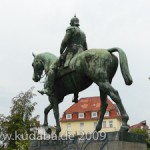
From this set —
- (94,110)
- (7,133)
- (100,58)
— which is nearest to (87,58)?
(100,58)

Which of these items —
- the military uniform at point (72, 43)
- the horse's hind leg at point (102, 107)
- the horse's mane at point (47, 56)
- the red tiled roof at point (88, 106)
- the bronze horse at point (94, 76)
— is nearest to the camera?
the bronze horse at point (94, 76)

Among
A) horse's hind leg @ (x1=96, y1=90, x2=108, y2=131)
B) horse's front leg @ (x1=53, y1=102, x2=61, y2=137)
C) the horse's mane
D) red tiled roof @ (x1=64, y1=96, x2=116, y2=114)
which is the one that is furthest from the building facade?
horse's hind leg @ (x1=96, y1=90, x2=108, y2=131)

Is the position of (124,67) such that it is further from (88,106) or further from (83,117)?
(83,117)

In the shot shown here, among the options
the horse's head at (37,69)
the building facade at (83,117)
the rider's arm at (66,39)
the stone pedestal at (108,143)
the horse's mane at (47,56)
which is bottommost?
the stone pedestal at (108,143)

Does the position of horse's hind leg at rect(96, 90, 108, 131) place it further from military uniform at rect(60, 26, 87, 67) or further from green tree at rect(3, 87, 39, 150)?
green tree at rect(3, 87, 39, 150)

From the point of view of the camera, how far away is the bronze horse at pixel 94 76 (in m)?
8.09

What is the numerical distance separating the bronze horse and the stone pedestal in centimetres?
26

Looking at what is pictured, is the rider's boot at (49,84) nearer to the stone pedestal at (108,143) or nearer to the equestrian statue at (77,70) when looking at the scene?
the equestrian statue at (77,70)

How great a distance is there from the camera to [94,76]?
27.3ft

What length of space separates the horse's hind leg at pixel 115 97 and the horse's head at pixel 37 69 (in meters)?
2.66

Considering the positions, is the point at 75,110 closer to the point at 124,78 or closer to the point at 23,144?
the point at 23,144

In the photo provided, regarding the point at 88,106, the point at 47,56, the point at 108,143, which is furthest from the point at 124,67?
the point at 88,106

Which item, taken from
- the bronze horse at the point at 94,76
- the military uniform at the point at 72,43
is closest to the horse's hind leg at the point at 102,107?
the bronze horse at the point at 94,76

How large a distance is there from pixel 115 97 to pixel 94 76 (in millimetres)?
725
